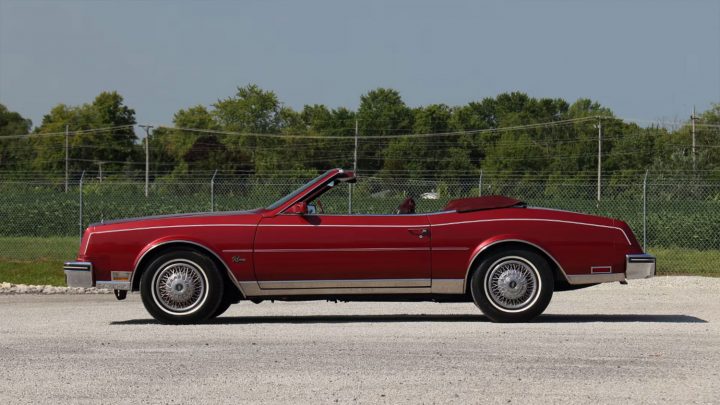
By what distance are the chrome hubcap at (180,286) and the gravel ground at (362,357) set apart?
301 mm

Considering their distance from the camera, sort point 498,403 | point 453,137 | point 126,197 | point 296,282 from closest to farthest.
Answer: point 498,403
point 296,282
point 126,197
point 453,137

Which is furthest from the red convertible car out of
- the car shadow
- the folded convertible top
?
the car shadow

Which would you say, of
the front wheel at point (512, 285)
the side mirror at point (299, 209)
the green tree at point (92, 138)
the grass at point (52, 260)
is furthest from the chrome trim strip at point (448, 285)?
the green tree at point (92, 138)

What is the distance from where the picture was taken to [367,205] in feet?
79.5

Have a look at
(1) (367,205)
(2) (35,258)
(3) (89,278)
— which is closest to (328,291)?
(3) (89,278)

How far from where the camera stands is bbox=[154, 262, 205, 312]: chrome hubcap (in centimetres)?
1039

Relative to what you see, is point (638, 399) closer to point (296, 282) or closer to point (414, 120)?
point (296, 282)

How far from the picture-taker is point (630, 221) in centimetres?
2689

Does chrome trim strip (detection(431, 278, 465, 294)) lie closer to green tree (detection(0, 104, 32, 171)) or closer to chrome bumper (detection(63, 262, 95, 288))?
chrome bumper (detection(63, 262, 95, 288))

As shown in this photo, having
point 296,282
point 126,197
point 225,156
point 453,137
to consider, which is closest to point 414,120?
point 453,137

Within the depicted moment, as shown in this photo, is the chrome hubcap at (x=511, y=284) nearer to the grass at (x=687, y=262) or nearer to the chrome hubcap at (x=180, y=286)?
the chrome hubcap at (x=180, y=286)

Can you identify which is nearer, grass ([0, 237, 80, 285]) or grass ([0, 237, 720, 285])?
grass ([0, 237, 80, 285])

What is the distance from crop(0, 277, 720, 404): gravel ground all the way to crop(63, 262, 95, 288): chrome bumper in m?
0.43

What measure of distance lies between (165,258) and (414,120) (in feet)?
299
